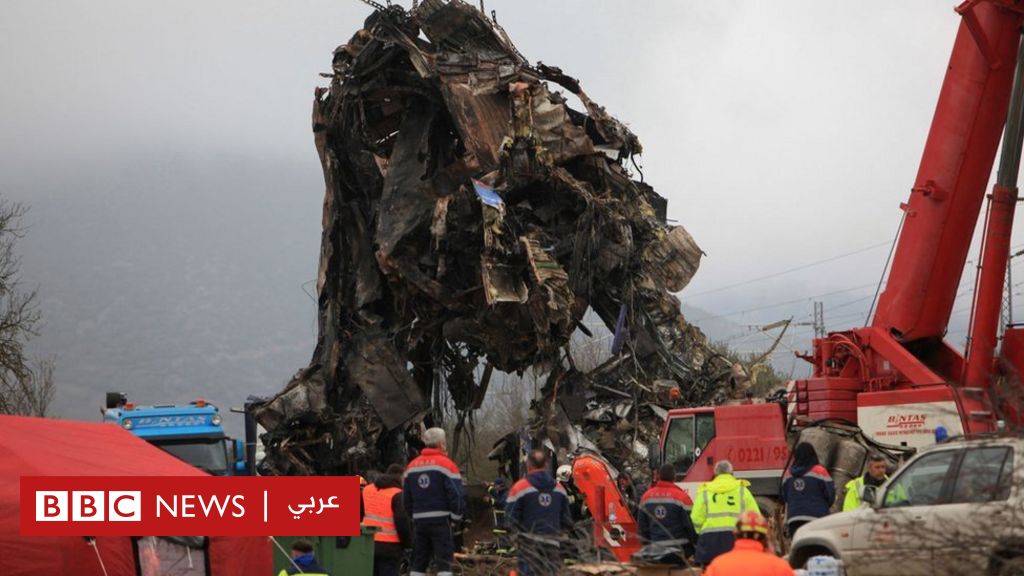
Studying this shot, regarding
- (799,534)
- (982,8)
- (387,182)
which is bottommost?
(799,534)

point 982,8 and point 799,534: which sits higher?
point 982,8

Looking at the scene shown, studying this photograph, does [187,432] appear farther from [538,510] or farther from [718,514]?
[718,514]

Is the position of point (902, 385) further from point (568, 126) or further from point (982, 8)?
point (568, 126)

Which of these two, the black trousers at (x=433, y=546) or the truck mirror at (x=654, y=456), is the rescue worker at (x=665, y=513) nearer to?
the black trousers at (x=433, y=546)

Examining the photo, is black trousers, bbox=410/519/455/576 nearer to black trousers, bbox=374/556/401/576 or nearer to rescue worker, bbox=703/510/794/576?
black trousers, bbox=374/556/401/576

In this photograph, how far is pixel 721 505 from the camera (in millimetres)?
11164

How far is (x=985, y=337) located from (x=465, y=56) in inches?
435

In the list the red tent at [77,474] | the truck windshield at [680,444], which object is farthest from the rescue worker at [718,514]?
the truck windshield at [680,444]

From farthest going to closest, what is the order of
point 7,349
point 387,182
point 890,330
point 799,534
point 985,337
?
point 7,349
point 387,182
point 890,330
point 985,337
point 799,534

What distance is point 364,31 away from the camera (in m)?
22.9

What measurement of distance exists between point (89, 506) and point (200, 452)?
9411mm

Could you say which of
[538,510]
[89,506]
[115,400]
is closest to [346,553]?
[538,510]

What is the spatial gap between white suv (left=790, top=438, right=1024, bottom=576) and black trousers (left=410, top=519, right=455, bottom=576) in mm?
3089

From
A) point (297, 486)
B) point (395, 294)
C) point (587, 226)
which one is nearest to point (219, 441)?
point (395, 294)
